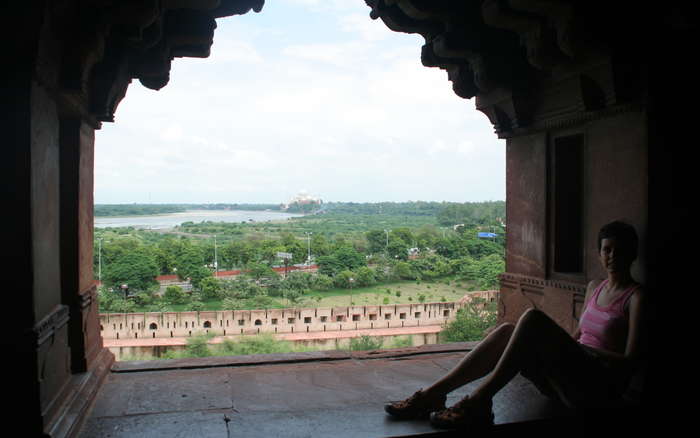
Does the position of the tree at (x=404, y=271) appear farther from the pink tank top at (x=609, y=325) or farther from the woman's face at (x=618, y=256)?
the woman's face at (x=618, y=256)

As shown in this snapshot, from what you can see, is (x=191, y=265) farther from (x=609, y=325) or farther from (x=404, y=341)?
(x=609, y=325)

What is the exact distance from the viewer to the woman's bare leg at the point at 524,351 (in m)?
2.44

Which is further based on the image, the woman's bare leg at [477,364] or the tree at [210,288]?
the tree at [210,288]

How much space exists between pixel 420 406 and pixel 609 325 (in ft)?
3.26

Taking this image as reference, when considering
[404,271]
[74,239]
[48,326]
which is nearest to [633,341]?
[48,326]

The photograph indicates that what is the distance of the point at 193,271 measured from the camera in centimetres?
3703

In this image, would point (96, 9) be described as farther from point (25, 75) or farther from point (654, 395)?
point (654, 395)

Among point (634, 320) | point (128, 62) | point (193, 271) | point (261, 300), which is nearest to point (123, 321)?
point (193, 271)

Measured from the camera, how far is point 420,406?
103 inches

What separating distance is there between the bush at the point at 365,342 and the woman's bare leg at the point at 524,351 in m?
27.0

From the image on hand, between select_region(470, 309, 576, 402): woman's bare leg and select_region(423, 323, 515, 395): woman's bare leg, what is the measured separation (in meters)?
0.15

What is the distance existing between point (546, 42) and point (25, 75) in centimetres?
263

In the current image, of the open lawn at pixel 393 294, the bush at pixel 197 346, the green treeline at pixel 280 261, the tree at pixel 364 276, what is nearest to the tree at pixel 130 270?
the green treeline at pixel 280 261

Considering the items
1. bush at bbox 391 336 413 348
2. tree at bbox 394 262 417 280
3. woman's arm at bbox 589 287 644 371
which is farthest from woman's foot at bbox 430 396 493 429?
tree at bbox 394 262 417 280
